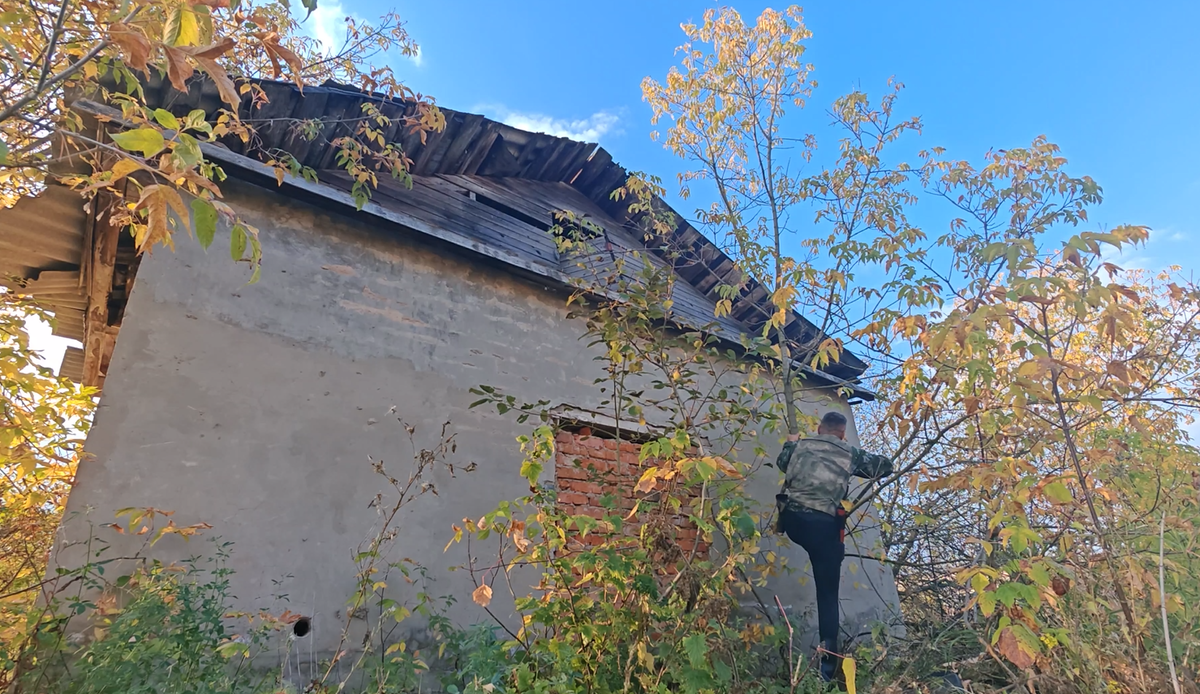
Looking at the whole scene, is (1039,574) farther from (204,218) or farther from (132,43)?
(132,43)

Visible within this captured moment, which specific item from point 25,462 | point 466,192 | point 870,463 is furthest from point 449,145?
point 870,463

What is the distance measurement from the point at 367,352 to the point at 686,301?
4.15 metres

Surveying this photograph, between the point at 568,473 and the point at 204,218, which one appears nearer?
the point at 204,218

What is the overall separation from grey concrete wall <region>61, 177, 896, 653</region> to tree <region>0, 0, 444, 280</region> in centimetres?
55

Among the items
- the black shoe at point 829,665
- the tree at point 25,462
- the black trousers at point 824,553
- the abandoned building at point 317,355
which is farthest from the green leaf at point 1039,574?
the tree at point 25,462

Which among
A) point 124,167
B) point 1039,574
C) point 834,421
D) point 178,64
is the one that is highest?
point 178,64

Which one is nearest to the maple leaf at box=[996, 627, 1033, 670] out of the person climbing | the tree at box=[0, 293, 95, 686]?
the person climbing

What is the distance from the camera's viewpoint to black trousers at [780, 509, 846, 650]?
13.9 feet

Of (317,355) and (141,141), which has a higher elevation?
(141,141)

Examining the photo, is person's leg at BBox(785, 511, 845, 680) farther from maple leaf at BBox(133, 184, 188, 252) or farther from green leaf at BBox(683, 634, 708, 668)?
maple leaf at BBox(133, 184, 188, 252)

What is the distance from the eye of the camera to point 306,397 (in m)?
3.78

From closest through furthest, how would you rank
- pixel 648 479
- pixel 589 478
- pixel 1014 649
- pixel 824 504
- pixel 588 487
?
pixel 1014 649
pixel 648 479
pixel 824 504
pixel 589 478
pixel 588 487

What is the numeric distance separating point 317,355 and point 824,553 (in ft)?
12.3

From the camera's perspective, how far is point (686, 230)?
7512 mm
